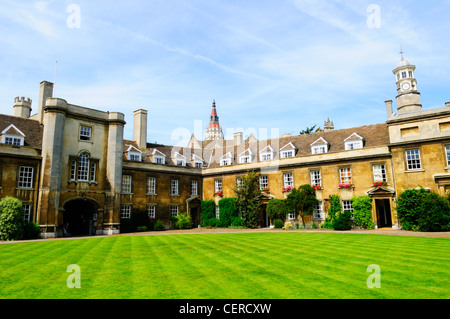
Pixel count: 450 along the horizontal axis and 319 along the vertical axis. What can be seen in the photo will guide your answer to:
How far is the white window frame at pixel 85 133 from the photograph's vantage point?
28.6m

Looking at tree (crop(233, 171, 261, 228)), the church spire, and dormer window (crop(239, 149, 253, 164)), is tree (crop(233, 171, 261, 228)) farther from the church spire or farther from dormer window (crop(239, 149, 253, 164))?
the church spire

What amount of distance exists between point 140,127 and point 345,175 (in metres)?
24.2

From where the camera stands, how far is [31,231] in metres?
23.6

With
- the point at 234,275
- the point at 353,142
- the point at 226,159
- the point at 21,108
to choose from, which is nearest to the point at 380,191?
the point at 353,142

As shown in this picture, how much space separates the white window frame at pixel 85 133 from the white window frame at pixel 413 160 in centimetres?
2923

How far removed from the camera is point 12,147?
24.9 metres

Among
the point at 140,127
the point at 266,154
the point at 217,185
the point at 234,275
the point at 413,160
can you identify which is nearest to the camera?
the point at 234,275

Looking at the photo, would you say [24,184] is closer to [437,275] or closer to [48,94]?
[48,94]

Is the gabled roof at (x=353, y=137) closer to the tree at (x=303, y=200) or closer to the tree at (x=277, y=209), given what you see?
the tree at (x=303, y=200)

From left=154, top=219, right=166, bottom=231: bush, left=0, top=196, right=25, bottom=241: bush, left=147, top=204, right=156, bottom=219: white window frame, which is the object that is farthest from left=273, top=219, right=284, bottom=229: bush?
left=0, top=196, right=25, bottom=241: bush

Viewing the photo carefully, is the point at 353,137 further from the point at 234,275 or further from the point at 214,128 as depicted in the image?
the point at 214,128
